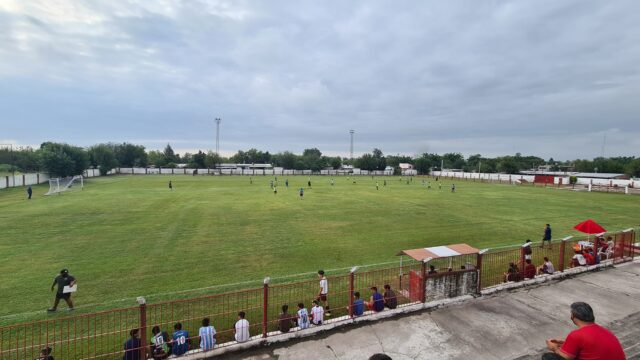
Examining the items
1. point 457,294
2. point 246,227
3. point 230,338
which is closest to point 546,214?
point 457,294

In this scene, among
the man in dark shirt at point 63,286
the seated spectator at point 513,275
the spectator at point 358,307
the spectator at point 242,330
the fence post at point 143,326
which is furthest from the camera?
the seated spectator at point 513,275

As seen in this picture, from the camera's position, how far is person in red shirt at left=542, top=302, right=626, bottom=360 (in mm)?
3623

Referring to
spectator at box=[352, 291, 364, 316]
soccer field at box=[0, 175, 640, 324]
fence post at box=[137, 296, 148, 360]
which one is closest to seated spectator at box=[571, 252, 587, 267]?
soccer field at box=[0, 175, 640, 324]

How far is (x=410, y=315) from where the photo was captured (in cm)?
909

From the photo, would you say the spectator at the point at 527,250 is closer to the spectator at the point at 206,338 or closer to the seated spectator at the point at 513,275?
the seated spectator at the point at 513,275

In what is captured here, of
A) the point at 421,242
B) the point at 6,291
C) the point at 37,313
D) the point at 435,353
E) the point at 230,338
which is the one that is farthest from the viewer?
the point at 421,242

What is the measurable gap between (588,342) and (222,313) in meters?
7.76

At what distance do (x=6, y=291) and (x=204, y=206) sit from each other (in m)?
18.5

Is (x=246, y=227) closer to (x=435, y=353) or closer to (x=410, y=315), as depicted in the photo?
(x=410, y=315)

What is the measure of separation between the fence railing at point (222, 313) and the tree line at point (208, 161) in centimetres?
6223

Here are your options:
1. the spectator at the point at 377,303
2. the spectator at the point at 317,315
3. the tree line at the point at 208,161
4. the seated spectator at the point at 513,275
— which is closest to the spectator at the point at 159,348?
the spectator at the point at 317,315

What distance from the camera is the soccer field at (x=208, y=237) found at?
11883mm

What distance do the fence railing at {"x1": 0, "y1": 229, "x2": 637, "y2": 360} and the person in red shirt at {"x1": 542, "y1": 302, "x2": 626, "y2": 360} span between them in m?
5.07

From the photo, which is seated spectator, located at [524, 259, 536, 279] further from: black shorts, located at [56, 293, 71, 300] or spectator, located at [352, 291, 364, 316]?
black shorts, located at [56, 293, 71, 300]
